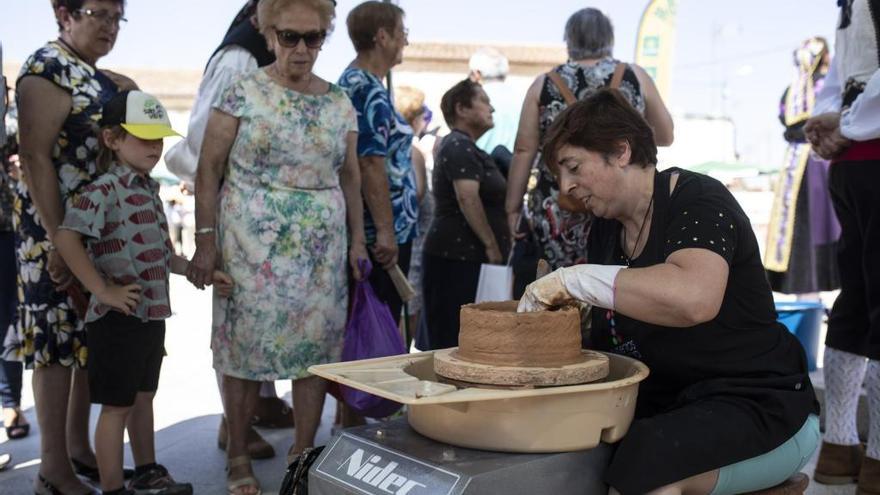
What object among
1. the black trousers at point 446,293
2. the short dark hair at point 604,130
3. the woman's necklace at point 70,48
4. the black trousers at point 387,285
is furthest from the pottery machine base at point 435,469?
the black trousers at point 446,293

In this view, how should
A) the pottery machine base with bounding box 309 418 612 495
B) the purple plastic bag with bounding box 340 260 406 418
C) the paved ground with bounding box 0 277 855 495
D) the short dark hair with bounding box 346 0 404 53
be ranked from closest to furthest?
1. the pottery machine base with bounding box 309 418 612 495
2. the purple plastic bag with bounding box 340 260 406 418
3. the paved ground with bounding box 0 277 855 495
4. the short dark hair with bounding box 346 0 404 53

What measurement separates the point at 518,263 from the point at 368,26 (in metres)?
1.23

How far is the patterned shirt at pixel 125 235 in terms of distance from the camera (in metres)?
3.05

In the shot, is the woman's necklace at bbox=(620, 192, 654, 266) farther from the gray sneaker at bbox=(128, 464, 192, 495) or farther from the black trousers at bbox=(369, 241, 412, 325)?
the gray sneaker at bbox=(128, 464, 192, 495)

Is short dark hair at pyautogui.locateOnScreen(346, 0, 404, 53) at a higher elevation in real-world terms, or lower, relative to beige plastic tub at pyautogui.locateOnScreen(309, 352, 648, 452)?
higher

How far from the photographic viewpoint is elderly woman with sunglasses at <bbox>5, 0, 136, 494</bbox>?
3.28 m

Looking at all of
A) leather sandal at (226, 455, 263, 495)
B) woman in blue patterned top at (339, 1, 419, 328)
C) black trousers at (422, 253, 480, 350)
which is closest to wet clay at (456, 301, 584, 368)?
leather sandal at (226, 455, 263, 495)

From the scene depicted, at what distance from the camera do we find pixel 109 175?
3.12m

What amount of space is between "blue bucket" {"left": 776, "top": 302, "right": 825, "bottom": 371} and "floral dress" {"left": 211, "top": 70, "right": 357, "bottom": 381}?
113 inches

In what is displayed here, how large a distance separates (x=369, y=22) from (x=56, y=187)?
143 centimetres

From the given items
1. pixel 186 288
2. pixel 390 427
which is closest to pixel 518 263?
pixel 390 427

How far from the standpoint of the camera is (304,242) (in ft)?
11.1

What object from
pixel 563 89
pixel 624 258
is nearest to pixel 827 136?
pixel 563 89

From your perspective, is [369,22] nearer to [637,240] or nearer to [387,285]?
[387,285]
